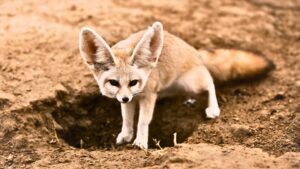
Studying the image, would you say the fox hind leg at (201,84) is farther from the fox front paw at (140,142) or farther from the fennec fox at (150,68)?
the fox front paw at (140,142)

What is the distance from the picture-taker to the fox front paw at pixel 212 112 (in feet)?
18.7

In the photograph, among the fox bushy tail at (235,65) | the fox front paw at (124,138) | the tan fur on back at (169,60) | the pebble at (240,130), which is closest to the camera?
the pebble at (240,130)

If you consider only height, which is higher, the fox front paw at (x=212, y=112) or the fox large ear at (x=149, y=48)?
the fox large ear at (x=149, y=48)

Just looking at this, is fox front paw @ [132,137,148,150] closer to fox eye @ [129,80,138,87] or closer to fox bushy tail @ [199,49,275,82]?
fox eye @ [129,80,138,87]

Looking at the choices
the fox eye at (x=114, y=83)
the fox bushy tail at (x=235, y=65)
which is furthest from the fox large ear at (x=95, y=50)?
the fox bushy tail at (x=235, y=65)

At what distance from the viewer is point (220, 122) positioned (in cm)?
554

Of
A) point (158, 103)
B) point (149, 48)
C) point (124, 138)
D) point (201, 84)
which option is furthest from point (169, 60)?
point (124, 138)

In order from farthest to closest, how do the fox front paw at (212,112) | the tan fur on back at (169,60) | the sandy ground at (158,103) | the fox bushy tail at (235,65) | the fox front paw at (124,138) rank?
the fox bushy tail at (235,65) → the fox front paw at (212,112) → the fox front paw at (124,138) → the tan fur on back at (169,60) → the sandy ground at (158,103)

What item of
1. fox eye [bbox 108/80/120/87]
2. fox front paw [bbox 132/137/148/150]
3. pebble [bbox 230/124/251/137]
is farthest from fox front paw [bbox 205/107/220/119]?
fox eye [bbox 108/80/120/87]

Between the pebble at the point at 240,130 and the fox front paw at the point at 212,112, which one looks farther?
the fox front paw at the point at 212,112

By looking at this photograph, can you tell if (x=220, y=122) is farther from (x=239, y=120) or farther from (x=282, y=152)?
(x=282, y=152)

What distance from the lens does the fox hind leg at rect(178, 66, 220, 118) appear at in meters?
5.76

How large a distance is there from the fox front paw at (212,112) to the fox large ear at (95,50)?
1232 mm

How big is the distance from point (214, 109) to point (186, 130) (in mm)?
335
